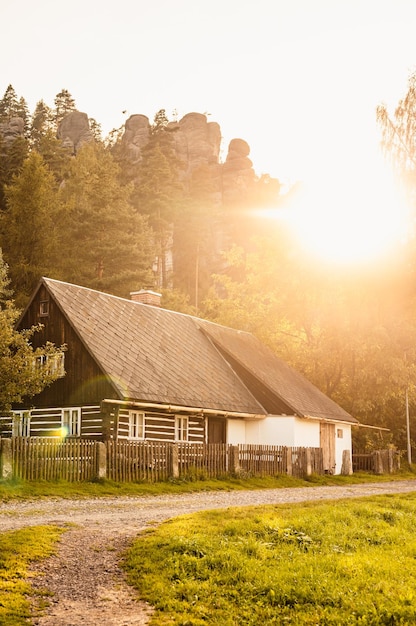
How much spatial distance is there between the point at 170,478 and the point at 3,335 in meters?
7.72

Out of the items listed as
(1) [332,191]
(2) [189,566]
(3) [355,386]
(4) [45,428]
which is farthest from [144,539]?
(3) [355,386]

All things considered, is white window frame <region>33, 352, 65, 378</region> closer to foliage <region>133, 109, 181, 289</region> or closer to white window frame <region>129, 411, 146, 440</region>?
white window frame <region>129, 411, 146, 440</region>

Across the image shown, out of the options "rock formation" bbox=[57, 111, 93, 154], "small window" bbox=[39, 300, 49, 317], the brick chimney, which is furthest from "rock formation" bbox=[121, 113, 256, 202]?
"small window" bbox=[39, 300, 49, 317]

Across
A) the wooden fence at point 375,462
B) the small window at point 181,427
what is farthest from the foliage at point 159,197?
the small window at point 181,427

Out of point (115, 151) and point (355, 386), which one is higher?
point (115, 151)

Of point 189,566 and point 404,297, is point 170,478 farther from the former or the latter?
point 189,566

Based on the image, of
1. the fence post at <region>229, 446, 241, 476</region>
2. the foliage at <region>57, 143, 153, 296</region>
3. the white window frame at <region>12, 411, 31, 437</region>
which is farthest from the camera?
the foliage at <region>57, 143, 153, 296</region>

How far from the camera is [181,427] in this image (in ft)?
105

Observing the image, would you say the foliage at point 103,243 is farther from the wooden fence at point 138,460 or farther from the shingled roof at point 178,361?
the wooden fence at point 138,460

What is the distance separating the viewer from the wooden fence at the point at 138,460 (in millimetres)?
21859

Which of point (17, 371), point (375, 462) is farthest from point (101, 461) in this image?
point (375, 462)

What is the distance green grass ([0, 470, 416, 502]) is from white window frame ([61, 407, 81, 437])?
544 centimetres

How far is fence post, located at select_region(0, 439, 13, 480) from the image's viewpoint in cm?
2097

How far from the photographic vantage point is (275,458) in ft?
103
